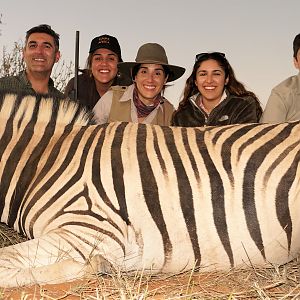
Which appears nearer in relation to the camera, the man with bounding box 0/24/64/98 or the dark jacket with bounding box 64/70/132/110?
the man with bounding box 0/24/64/98

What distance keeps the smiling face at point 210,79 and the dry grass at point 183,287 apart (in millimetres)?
1940

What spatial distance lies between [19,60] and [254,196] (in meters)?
8.37

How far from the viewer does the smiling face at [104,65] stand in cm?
597

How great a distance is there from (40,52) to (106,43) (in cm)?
78

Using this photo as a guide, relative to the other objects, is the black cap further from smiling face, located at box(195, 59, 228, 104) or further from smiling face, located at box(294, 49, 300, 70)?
smiling face, located at box(294, 49, 300, 70)

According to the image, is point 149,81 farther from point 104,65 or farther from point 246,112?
point 104,65

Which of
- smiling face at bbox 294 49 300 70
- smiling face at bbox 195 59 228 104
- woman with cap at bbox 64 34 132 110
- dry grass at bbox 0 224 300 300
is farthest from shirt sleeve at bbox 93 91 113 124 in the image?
dry grass at bbox 0 224 300 300

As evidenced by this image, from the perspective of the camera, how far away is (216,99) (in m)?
A: 4.85

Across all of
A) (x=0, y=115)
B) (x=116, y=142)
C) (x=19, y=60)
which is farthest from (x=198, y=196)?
(x=19, y=60)

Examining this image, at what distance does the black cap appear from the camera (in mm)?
5992

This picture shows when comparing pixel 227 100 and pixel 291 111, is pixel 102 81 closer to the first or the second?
pixel 227 100

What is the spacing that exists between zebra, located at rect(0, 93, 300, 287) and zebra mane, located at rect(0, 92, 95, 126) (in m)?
0.20

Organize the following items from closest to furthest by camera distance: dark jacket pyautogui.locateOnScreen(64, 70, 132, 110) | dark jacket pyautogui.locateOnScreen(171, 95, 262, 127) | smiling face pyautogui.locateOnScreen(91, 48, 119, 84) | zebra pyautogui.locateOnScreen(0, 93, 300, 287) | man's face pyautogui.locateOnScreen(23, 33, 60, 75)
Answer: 1. zebra pyautogui.locateOnScreen(0, 93, 300, 287)
2. dark jacket pyautogui.locateOnScreen(171, 95, 262, 127)
3. man's face pyautogui.locateOnScreen(23, 33, 60, 75)
4. smiling face pyautogui.locateOnScreen(91, 48, 119, 84)
5. dark jacket pyautogui.locateOnScreen(64, 70, 132, 110)

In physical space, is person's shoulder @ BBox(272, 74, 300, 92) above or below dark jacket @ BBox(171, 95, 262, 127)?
above
